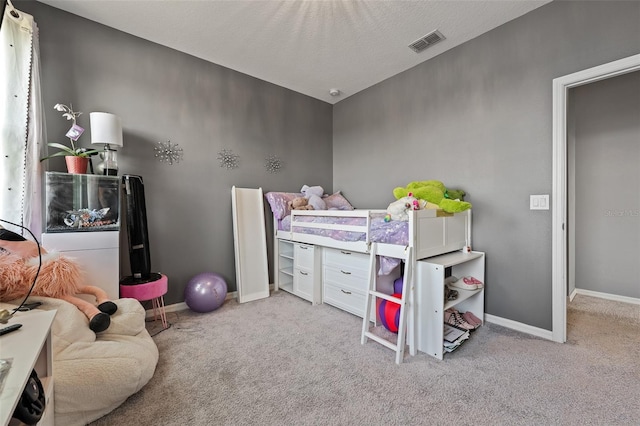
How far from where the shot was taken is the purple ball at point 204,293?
8.48 feet

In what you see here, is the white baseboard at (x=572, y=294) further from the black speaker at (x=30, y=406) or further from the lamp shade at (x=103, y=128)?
the lamp shade at (x=103, y=128)

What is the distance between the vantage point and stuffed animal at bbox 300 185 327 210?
132 inches

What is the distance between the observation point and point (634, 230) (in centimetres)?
287

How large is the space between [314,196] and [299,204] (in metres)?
0.24

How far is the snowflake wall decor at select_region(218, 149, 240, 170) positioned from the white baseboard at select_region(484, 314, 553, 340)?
3.02 meters

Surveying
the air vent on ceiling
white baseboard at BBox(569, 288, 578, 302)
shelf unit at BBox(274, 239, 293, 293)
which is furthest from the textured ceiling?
white baseboard at BBox(569, 288, 578, 302)

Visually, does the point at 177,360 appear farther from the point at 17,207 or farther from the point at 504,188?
the point at 504,188

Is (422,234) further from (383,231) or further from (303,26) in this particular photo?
(303,26)

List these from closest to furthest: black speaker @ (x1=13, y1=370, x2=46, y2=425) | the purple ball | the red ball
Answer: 1. black speaker @ (x1=13, y1=370, x2=46, y2=425)
2. the red ball
3. the purple ball

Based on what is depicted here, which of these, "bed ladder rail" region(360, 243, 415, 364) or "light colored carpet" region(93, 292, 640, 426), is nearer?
"light colored carpet" region(93, 292, 640, 426)

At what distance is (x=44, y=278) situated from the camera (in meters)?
1.51

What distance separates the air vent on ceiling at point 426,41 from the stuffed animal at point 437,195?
4.47 ft

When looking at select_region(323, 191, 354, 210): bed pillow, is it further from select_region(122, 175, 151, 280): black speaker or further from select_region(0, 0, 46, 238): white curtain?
select_region(0, 0, 46, 238): white curtain

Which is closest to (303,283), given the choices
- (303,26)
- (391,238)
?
(391,238)
